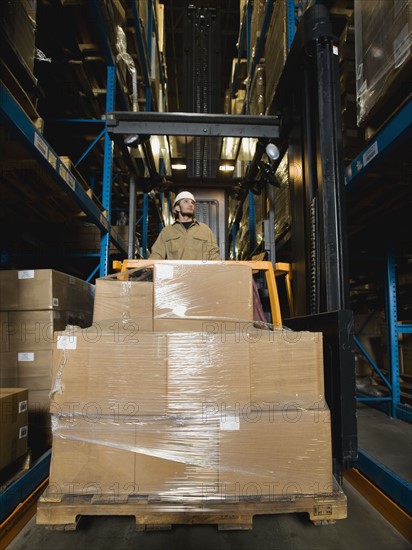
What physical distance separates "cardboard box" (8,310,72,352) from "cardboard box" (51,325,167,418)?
96 centimetres

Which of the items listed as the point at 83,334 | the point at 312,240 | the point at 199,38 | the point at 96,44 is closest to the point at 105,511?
the point at 83,334

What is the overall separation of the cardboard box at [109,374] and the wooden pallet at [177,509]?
380mm

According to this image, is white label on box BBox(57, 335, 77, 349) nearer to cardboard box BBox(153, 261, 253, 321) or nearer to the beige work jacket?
cardboard box BBox(153, 261, 253, 321)

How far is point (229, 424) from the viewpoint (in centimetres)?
164

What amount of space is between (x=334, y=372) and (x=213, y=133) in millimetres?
2380

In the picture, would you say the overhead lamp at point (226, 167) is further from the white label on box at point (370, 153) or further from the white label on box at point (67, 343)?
the white label on box at point (67, 343)

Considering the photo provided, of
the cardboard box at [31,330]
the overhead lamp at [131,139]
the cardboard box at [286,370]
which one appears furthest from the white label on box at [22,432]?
the overhead lamp at [131,139]

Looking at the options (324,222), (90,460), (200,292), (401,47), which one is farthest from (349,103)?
(90,460)

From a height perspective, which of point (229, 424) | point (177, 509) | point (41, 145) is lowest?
point (177, 509)

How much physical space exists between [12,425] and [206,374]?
1313 mm

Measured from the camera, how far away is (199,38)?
500 cm

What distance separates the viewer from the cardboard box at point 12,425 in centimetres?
197

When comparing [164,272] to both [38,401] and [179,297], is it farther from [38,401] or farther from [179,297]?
[38,401]

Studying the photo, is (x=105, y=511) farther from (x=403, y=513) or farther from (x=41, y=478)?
(x=403, y=513)
